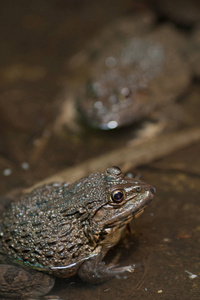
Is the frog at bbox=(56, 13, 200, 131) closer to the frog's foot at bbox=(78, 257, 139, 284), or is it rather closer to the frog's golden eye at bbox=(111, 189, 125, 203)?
the frog's golden eye at bbox=(111, 189, 125, 203)

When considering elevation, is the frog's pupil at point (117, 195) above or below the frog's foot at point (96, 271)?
above

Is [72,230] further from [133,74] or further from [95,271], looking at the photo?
[133,74]

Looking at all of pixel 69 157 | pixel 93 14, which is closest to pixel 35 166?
pixel 69 157

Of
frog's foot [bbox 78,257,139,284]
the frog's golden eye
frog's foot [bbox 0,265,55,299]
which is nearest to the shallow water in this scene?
frog's foot [bbox 78,257,139,284]

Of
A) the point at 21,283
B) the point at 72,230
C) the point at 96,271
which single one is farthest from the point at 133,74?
the point at 21,283

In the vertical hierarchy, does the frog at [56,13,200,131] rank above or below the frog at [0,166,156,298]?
above

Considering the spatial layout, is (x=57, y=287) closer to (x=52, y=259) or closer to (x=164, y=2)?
(x=52, y=259)

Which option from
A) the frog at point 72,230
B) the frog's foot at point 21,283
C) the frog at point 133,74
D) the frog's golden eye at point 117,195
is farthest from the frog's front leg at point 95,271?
the frog at point 133,74

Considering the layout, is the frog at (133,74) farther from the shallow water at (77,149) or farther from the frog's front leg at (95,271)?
the frog's front leg at (95,271)
